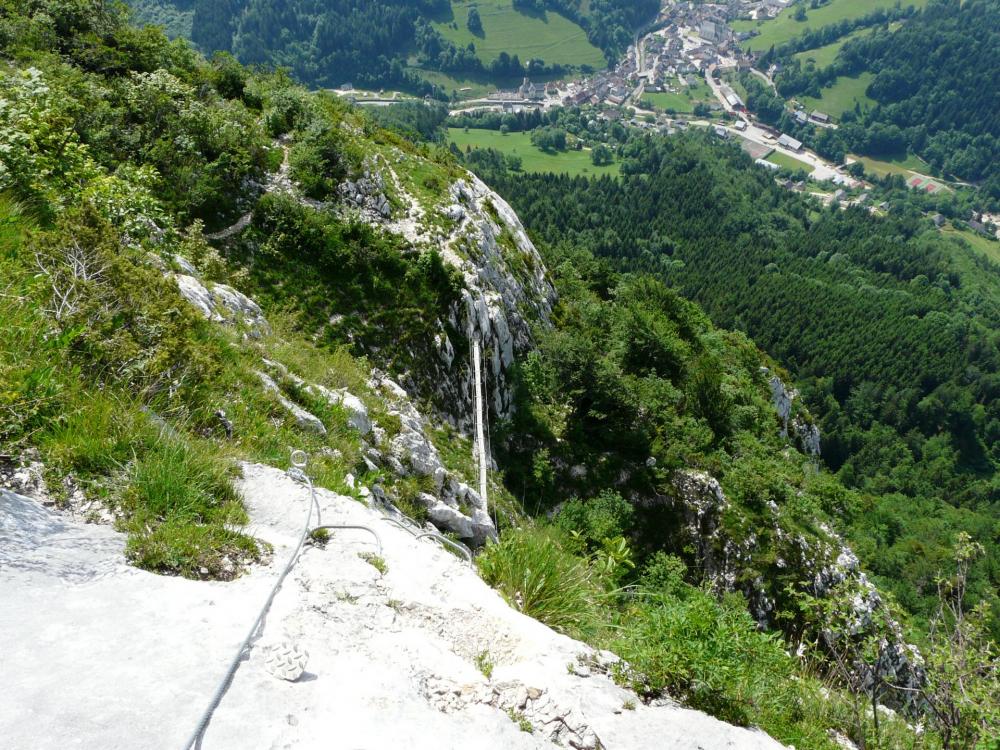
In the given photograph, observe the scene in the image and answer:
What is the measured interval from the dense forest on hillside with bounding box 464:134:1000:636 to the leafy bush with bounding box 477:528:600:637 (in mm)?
63158

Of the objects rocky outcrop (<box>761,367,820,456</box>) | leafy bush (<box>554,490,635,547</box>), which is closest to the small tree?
leafy bush (<box>554,490,635,547</box>)

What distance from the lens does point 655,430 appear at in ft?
73.9

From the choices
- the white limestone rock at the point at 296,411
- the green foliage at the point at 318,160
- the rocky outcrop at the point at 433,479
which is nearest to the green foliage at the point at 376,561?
the white limestone rock at the point at 296,411

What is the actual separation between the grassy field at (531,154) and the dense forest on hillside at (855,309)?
13.2 metres

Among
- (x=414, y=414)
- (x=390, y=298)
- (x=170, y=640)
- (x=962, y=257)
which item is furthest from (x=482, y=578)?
(x=962, y=257)

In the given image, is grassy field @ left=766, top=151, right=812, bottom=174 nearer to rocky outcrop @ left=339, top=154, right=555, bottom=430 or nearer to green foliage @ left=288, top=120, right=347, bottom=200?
rocky outcrop @ left=339, top=154, right=555, bottom=430

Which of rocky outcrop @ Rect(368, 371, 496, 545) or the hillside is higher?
the hillside

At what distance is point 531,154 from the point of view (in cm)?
16175

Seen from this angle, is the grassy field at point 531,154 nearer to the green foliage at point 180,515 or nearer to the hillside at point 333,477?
the hillside at point 333,477

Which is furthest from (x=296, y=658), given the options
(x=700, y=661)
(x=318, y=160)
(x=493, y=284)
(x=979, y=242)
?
(x=979, y=242)

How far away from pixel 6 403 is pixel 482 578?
16.5ft

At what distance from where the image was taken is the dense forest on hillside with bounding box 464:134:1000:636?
85625 mm

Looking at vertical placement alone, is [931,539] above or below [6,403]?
below

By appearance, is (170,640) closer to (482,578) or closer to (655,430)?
(482,578)
